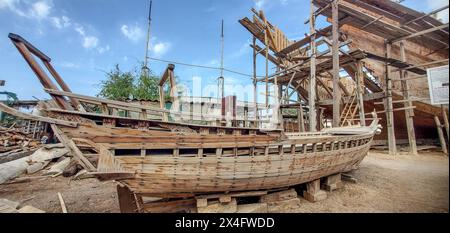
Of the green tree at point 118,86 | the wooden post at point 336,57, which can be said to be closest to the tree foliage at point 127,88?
the green tree at point 118,86

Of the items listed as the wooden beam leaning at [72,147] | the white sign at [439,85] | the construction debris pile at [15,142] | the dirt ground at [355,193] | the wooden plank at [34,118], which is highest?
the white sign at [439,85]

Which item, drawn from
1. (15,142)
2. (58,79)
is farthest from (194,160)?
(15,142)

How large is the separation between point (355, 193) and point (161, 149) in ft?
13.4

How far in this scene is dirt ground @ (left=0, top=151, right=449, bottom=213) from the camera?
2.21 m

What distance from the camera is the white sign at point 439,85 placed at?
144 cm

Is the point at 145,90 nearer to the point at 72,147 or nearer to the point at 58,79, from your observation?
the point at 58,79

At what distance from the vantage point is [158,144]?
2.28 metres

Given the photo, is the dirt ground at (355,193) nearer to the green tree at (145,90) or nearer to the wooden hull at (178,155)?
the wooden hull at (178,155)

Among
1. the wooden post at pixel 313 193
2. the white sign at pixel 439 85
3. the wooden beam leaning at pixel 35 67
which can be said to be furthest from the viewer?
the wooden post at pixel 313 193

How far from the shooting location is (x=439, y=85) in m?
1.46

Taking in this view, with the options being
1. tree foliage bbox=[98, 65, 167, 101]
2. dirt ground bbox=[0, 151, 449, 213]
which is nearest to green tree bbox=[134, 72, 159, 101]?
tree foliage bbox=[98, 65, 167, 101]

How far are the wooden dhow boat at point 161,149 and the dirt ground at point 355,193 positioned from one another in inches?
46.4
